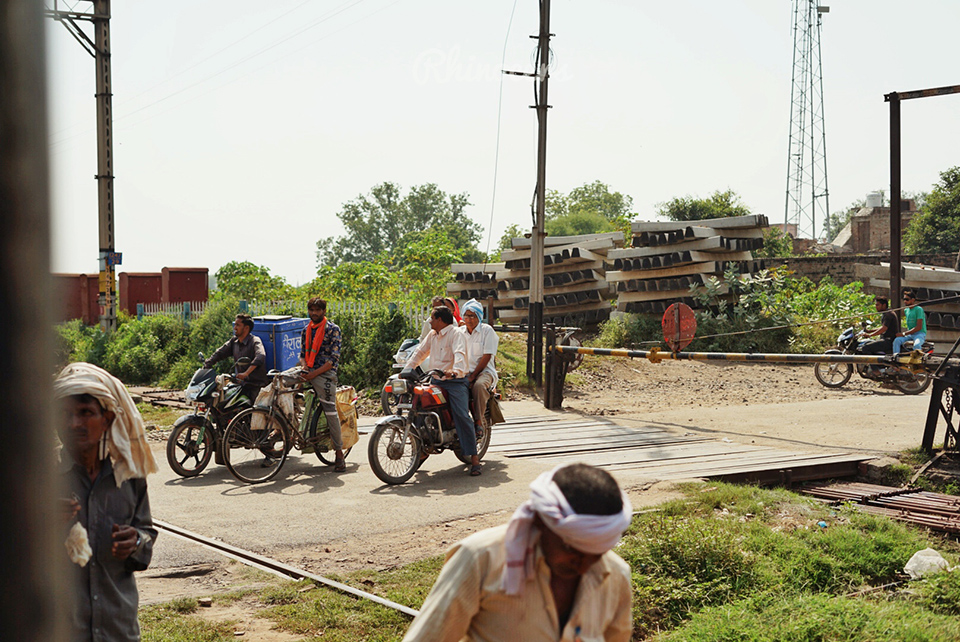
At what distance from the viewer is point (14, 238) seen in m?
0.89

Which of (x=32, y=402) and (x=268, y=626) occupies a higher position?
(x=32, y=402)

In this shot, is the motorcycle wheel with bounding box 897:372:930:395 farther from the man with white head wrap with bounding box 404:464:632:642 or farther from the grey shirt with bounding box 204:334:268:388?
the man with white head wrap with bounding box 404:464:632:642

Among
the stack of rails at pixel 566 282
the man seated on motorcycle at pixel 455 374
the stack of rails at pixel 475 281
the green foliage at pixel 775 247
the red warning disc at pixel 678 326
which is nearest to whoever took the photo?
the man seated on motorcycle at pixel 455 374

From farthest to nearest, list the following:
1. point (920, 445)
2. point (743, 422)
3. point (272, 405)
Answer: point (743, 422), point (920, 445), point (272, 405)

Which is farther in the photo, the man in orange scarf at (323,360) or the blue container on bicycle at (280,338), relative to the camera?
the blue container on bicycle at (280,338)

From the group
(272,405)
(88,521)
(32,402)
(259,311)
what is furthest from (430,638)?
(259,311)

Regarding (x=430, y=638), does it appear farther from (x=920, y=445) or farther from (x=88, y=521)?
(x=920, y=445)

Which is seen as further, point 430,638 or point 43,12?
point 430,638

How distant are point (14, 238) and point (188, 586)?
5793 millimetres

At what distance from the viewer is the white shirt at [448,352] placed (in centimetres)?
952

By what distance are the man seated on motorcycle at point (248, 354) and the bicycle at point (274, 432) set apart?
0.55ft

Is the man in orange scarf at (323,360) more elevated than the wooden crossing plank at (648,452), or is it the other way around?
the man in orange scarf at (323,360)

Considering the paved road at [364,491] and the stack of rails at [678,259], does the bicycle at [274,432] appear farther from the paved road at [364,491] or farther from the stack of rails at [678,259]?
the stack of rails at [678,259]

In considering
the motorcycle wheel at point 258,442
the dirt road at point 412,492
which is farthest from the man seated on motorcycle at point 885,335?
the motorcycle wheel at point 258,442
